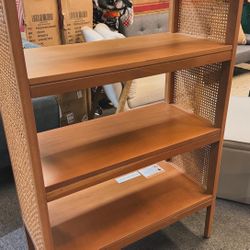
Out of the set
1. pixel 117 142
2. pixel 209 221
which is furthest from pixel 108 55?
pixel 209 221

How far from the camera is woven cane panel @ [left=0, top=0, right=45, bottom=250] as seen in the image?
83 centimetres

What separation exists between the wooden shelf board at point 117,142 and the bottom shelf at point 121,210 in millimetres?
302

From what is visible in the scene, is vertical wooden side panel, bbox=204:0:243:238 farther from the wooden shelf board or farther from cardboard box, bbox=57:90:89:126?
cardboard box, bbox=57:90:89:126

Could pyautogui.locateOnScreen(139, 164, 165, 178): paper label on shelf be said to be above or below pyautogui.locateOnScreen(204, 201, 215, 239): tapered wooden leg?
above

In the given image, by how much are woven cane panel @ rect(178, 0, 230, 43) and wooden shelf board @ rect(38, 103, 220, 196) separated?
1.18 ft

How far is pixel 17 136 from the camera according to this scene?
39.4 inches

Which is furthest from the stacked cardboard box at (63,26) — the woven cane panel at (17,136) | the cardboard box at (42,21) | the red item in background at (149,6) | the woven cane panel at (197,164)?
the woven cane panel at (17,136)

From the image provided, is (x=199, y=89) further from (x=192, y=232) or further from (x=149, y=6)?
(x=149, y=6)

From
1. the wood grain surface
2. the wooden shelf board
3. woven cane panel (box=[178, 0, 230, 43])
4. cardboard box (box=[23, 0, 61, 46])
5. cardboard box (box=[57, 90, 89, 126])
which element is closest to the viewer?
the wood grain surface

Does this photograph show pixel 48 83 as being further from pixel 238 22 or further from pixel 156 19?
pixel 156 19

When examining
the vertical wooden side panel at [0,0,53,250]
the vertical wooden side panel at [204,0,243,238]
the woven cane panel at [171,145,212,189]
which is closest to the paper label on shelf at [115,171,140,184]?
the woven cane panel at [171,145,212,189]

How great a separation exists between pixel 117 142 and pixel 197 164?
52cm

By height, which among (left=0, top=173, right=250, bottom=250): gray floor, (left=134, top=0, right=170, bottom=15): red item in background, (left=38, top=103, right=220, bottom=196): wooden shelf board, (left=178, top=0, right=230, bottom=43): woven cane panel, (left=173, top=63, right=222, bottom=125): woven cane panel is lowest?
(left=0, top=173, right=250, bottom=250): gray floor

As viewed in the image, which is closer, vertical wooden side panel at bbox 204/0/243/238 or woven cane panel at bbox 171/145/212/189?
vertical wooden side panel at bbox 204/0/243/238
